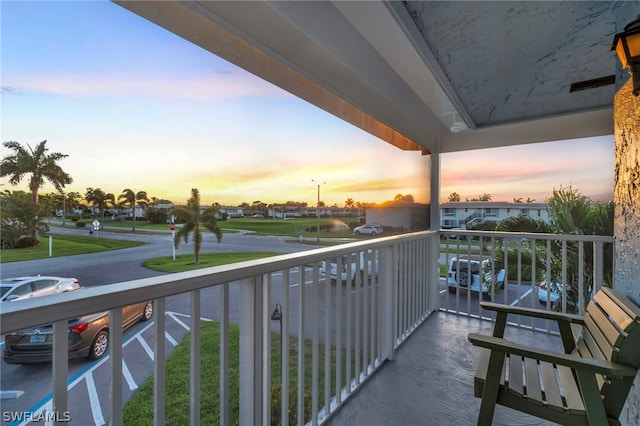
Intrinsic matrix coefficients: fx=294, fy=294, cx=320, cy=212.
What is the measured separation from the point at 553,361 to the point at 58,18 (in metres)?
2.15

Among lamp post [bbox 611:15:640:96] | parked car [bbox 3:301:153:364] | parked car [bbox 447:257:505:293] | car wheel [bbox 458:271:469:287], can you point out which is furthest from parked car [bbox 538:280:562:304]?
parked car [bbox 3:301:153:364]

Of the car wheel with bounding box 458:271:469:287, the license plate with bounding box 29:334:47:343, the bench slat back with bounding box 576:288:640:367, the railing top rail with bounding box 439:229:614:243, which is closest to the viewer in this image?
the license plate with bounding box 29:334:47:343

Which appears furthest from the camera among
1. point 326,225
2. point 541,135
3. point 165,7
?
point 541,135

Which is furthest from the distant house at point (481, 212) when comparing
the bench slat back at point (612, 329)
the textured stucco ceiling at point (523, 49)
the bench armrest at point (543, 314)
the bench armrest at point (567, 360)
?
the bench armrest at point (567, 360)

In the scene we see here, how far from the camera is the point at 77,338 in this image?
90cm

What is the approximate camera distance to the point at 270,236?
1.44 metres

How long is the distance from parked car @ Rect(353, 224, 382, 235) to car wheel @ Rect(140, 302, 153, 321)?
1.48 m

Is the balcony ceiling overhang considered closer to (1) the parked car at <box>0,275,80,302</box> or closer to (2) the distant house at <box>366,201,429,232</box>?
(2) the distant house at <box>366,201,429,232</box>

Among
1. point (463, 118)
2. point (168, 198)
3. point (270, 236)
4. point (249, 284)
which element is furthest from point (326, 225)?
point (463, 118)

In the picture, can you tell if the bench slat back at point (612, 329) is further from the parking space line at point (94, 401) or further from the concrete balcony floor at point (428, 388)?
the parking space line at point (94, 401)

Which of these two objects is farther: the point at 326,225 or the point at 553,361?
the point at 326,225

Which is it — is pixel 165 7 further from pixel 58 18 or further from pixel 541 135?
pixel 541 135

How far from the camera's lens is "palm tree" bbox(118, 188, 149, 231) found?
3.14 feet

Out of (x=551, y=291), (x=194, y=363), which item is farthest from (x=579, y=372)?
(x=551, y=291)
